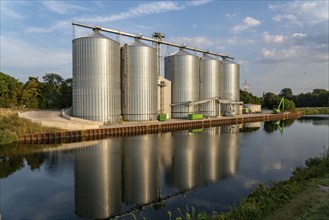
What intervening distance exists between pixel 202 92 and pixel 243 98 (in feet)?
124

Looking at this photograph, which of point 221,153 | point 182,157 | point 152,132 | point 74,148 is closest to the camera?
point 182,157

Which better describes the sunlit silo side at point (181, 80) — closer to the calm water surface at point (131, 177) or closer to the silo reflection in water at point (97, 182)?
the calm water surface at point (131, 177)

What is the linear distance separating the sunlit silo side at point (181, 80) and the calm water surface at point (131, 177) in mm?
29584

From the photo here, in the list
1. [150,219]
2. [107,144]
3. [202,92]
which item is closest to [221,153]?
[107,144]

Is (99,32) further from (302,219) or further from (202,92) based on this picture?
(302,219)

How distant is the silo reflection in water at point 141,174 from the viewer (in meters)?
13.3

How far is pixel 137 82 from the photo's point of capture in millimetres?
45938

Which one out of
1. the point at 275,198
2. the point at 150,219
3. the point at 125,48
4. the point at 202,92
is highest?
the point at 125,48

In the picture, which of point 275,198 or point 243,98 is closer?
point 275,198

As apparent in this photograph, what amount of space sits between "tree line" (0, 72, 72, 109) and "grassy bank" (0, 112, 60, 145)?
27.3 metres

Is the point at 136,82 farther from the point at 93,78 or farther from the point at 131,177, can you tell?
the point at 131,177

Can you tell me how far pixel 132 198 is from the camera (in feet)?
42.9

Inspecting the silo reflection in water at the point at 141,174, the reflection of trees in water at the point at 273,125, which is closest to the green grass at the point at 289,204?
the silo reflection in water at the point at 141,174

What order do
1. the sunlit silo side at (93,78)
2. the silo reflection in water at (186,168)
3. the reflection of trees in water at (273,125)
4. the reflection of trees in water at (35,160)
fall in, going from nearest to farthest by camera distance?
the silo reflection in water at (186,168) → the reflection of trees in water at (35,160) → the sunlit silo side at (93,78) → the reflection of trees in water at (273,125)
